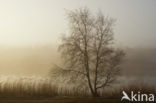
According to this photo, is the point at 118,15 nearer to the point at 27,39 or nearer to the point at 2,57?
the point at 27,39

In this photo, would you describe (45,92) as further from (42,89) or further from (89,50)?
(89,50)

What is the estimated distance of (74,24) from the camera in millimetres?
8883

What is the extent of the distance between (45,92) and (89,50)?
57.4 inches

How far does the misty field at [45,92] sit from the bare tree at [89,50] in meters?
0.33

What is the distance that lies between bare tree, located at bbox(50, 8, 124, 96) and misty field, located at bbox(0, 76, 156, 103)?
0.33 m

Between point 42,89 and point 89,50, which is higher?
point 89,50

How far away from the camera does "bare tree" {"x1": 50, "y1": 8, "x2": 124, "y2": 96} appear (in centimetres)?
882

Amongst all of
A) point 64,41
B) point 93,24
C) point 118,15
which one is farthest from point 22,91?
point 118,15

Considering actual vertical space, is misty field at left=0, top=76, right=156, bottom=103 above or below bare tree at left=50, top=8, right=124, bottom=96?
below

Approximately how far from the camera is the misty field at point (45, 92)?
27.8 feet

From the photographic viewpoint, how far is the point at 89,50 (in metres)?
8.84

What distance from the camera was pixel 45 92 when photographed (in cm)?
916

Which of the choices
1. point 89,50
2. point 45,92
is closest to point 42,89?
point 45,92

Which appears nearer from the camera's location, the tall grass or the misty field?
the misty field
